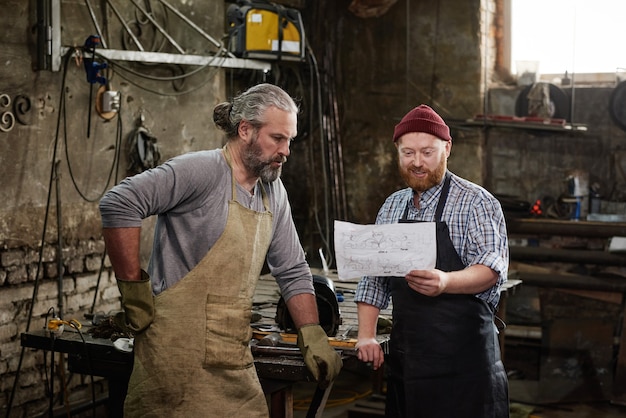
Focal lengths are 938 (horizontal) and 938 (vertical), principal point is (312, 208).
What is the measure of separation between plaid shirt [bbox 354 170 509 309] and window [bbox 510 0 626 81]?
4.85 m

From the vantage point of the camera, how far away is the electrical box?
679 centimetres

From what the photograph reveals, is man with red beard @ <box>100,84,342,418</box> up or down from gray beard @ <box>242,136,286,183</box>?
down

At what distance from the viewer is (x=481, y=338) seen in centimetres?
354

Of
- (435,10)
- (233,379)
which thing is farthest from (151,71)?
(233,379)

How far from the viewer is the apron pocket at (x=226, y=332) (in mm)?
3533

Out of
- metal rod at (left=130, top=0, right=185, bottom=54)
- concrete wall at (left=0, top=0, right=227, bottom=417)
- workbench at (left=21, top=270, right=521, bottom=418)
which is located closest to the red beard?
workbench at (left=21, top=270, right=521, bottom=418)

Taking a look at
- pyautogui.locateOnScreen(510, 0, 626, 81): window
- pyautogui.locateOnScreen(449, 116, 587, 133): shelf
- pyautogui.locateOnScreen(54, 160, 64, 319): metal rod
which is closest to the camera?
pyautogui.locateOnScreen(54, 160, 64, 319): metal rod

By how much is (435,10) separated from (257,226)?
202 inches

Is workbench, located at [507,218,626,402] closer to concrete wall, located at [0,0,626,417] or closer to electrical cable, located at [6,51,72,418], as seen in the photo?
concrete wall, located at [0,0,626,417]

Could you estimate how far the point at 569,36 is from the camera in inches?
318

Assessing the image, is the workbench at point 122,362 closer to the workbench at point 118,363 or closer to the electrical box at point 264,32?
the workbench at point 118,363

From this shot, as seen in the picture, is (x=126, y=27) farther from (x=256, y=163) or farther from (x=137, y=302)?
(x=137, y=302)

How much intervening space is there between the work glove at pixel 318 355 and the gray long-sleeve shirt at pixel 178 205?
0.54 m

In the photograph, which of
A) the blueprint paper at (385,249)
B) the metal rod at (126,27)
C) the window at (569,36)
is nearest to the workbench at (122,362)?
the blueprint paper at (385,249)
